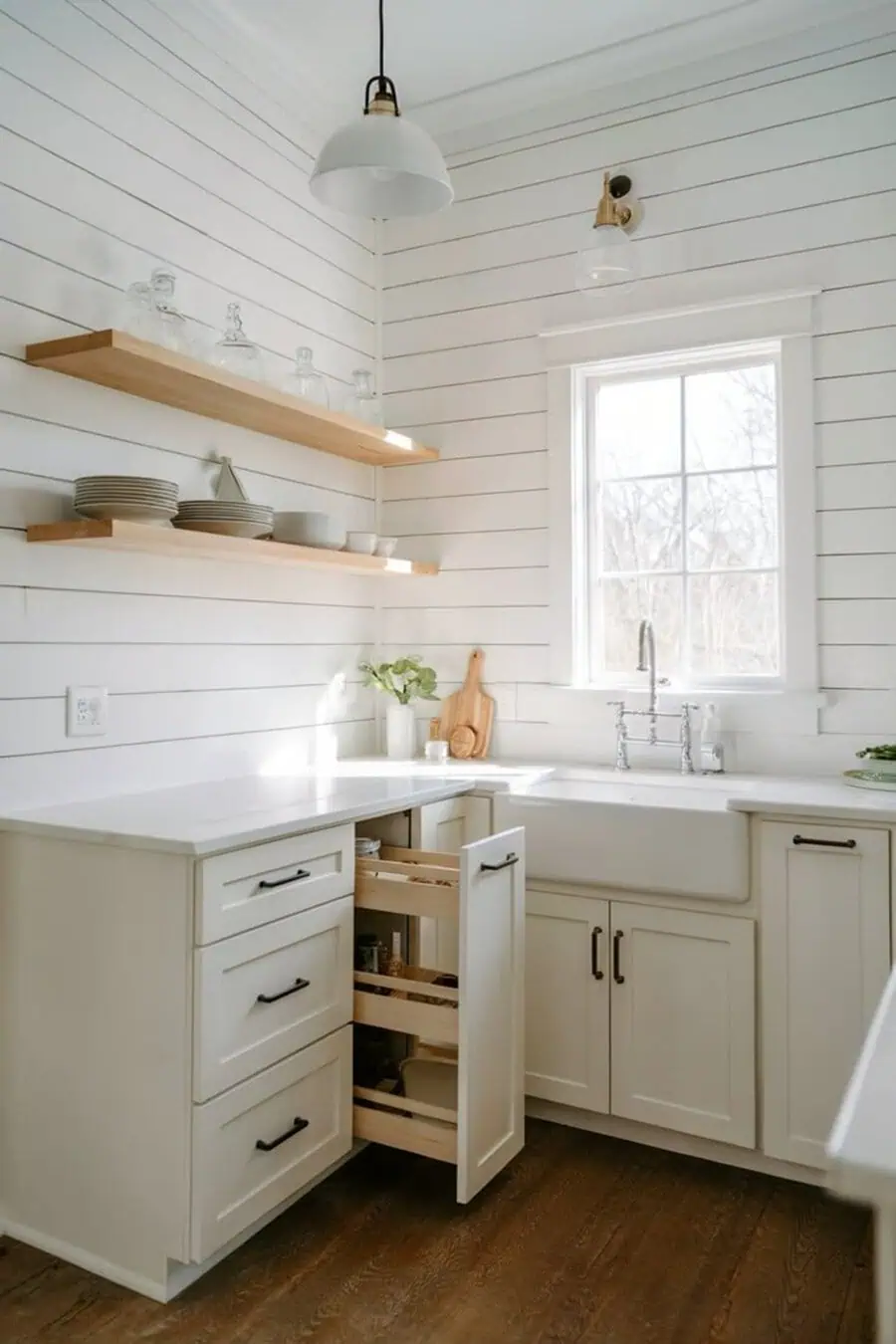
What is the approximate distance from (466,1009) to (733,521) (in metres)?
1.70

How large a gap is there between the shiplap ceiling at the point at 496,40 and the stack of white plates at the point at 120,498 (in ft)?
4.79

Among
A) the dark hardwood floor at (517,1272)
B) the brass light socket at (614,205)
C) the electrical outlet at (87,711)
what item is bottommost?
the dark hardwood floor at (517,1272)

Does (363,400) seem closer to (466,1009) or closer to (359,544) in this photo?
(359,544)

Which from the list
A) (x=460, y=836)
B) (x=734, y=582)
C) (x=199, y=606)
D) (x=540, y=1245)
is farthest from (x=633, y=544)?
(x=540, y=1245)

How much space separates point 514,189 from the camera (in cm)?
329

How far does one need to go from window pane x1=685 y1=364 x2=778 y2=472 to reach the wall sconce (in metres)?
0.42

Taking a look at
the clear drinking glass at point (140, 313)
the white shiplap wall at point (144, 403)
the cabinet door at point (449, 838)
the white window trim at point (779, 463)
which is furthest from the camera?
the white window trim at point (779, 463)

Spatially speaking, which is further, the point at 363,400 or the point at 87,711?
the point at 363,400

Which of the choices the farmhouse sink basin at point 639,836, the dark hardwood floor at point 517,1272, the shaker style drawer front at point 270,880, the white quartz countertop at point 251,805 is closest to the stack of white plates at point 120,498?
the white quartz countertop at point 251,805

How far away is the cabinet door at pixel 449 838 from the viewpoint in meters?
2.68

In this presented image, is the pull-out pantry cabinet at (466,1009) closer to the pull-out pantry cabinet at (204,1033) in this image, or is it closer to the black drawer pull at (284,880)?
the pull-out pantry cabinet at (204,1033)

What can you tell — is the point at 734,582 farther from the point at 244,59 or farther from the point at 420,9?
the point at 244,59

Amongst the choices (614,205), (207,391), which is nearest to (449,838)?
(207,391)

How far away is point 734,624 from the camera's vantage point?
302 centimetres
